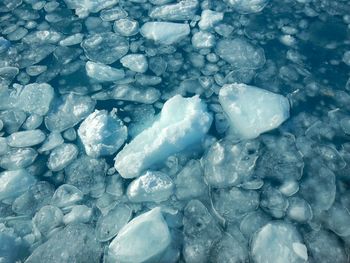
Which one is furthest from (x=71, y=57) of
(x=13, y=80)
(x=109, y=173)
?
(x=109, y=173)

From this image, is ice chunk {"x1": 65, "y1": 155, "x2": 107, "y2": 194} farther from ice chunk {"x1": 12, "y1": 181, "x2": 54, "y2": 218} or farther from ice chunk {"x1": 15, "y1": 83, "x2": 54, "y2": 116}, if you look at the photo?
ice chunk {"x1": 15, "y1": 83, "x2": 54, "y2": 116}

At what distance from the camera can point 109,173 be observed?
82 centimetres

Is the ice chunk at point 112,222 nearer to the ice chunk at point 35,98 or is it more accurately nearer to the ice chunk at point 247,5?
the ice chunk at point 35,98

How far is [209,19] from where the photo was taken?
3.54ft

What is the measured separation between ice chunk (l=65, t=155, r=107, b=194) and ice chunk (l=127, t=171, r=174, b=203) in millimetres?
87

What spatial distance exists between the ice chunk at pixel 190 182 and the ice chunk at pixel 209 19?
0.51 meters

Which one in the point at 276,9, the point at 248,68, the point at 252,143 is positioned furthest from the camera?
the point at 276,9

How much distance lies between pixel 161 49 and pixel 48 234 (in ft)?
2.07

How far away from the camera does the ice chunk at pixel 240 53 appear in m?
0.99

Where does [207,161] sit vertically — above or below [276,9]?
below

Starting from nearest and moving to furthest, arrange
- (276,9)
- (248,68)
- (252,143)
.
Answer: (252,143) < (248,68) < (276,9)

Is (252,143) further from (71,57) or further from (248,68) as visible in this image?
(71,57)

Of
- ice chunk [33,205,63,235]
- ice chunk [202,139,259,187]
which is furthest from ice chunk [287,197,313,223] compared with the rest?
ice chunk [33,205,63,235]

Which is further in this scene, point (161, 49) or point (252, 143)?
point (161, 49)
